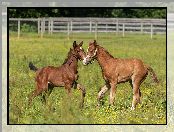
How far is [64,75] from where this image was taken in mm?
9656

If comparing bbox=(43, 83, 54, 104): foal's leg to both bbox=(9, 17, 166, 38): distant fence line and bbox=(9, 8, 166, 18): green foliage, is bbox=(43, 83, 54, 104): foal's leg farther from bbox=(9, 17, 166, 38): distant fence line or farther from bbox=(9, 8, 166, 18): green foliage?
bbox=(9, 17, 166, 38): distant fence line

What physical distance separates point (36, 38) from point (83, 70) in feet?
11.6

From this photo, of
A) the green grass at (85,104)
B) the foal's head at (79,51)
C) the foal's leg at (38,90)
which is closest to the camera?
the green grass at (85,104)

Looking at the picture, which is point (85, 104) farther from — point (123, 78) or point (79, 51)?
point (79, 51)

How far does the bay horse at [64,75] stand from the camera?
9562 mm

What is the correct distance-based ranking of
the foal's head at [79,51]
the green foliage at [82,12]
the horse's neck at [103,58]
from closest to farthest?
the foal's head at [79,51], the horse's neck at [103,58], the green foliage at [82,12]

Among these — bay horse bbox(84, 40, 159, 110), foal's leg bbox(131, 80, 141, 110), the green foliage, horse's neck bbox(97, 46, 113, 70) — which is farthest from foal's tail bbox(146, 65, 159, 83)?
the green foliage

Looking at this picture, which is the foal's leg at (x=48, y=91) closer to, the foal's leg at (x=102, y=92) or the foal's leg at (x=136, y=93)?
the foal's leg at (x=102, y=92)

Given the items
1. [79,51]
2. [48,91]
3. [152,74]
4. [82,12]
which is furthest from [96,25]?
[79,51]

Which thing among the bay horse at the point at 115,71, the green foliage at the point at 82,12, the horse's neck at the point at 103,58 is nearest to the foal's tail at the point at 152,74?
the bay horse at the point at 115,71

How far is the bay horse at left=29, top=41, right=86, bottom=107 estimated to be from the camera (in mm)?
9562

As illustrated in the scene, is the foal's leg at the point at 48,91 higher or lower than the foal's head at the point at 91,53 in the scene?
lower

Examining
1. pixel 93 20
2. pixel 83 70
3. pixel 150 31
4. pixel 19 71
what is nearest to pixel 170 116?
pixel 83 70

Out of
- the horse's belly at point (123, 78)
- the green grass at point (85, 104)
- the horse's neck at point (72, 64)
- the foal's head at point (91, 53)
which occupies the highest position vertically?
the foal's head at point (91, 53)
